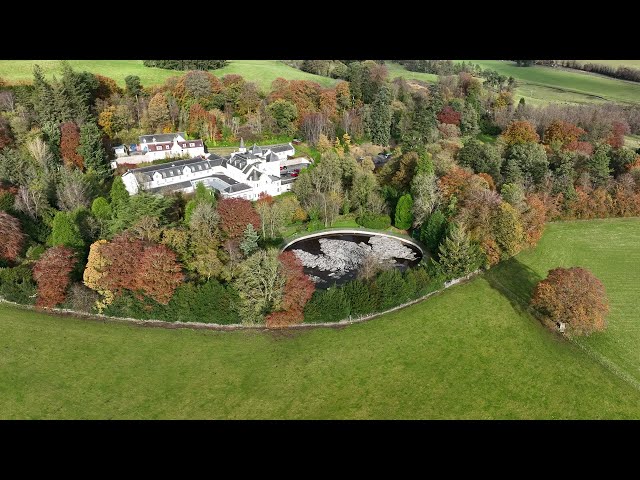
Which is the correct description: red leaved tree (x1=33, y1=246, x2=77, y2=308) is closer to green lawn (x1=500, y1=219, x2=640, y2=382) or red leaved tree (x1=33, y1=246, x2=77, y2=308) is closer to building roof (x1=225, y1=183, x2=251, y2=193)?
building roof (x1=225, y1=183, x2=251, y2=193)

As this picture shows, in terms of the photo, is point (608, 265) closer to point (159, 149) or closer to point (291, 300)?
point (291, 300)

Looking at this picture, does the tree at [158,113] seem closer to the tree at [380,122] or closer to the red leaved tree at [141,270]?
the tree at [380,122]

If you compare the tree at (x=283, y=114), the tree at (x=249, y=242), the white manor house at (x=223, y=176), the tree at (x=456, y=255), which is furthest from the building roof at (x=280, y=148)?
the tree at (x=456, y=255)

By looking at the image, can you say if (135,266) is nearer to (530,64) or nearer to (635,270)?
(635,270)

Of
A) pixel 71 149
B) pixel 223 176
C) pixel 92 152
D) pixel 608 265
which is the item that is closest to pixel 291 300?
pixel 223 176

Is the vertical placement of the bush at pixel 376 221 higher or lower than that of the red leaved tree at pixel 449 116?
lower

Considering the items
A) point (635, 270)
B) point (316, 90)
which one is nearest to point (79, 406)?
point (635, 270)
